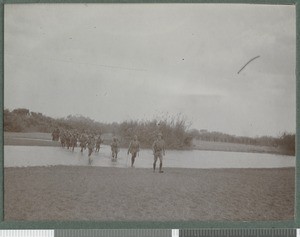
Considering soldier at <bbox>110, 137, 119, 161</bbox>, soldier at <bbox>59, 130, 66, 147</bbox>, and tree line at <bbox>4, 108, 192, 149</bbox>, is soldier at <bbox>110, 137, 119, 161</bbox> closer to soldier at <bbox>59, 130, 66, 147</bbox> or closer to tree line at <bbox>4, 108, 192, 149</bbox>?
tree line at <bbox>4, 108, 192, 149</bbox>

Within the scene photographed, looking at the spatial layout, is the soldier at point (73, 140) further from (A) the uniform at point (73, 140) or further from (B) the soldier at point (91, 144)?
(B) the soldier at point (91, 144)

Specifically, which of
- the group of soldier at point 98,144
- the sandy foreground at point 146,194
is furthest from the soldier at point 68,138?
the sandy foreground at point 146,194

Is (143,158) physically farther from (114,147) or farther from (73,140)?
(73,140)

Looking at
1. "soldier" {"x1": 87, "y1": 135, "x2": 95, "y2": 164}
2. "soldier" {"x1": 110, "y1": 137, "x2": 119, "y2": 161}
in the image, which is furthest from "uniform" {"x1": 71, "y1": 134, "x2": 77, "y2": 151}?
"soldier" {"x1": 110, "y1": 137, "x2": 119, "y2": 161}

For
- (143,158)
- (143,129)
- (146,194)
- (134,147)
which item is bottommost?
(146,194)

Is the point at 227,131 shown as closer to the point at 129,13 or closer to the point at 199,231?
the point at 199,231

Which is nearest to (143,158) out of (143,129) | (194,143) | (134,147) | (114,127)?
(134,147)
